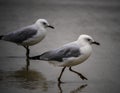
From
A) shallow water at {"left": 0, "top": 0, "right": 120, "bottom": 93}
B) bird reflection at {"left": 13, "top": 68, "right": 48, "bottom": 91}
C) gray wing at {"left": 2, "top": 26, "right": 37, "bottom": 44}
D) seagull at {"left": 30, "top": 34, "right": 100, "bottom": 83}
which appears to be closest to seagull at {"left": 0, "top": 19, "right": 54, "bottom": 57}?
gray wing at {"left": 2, "top": 26, "right": 37, "bottom": 44}

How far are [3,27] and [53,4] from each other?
343 centimetres

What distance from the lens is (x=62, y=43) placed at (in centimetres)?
982

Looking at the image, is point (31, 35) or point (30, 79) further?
point (31, 35)

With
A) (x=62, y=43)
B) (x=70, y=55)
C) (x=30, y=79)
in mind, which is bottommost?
(x=62, y=43)

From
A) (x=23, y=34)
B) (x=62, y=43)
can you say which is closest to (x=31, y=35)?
(x=23, y=34)

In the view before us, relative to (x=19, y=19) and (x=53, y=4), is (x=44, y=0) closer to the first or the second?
(x=53, y=4)

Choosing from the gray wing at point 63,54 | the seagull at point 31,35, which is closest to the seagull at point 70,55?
the gray wing at point 63,54

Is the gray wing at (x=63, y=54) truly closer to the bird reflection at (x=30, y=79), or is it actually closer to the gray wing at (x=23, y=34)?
the bird reflection at (x=30, y=79)

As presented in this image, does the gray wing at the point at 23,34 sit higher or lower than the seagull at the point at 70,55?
lower

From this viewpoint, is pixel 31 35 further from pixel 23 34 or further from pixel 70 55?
pixel 70 55

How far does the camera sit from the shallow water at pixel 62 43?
23.2 feet

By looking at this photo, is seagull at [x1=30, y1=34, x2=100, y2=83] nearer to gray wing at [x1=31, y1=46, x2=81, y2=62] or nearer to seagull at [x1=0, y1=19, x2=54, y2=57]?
gray wing at [x1=31, y1=46, x2=81, y2=62]

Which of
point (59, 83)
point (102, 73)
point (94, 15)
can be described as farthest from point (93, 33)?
point (59, 83)

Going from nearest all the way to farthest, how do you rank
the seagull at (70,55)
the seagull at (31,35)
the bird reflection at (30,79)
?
the bird reflection at (30,79), the seagull at (70,55), the seagull at (31,35)
